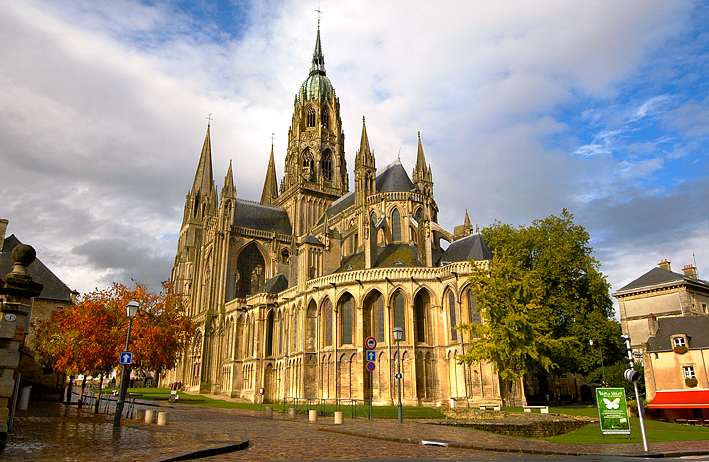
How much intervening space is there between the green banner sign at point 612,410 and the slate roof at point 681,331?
20.9m

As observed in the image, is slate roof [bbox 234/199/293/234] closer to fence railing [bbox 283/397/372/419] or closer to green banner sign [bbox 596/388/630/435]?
fence railing [bbox 283/397/372/419]

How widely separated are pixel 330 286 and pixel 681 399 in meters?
24.7

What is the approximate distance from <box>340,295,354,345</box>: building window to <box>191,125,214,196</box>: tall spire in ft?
176

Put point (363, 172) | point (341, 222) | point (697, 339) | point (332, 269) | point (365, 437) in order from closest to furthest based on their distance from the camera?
point (365, 437)
point (697, 339)
point (332, 269)
point (363, 172)
point (341, 222)

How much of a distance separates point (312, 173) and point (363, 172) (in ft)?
68.1

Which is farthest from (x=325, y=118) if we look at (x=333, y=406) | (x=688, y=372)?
(x=688, y=372)

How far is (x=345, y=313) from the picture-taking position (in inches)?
1615

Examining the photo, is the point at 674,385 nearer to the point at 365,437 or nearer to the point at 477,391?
the point at 477,391

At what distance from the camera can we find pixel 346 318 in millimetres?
40906

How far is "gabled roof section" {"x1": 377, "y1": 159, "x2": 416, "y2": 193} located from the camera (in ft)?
171

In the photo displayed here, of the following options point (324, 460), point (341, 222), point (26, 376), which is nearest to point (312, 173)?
point (341, 222)

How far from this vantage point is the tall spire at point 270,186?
292 ft

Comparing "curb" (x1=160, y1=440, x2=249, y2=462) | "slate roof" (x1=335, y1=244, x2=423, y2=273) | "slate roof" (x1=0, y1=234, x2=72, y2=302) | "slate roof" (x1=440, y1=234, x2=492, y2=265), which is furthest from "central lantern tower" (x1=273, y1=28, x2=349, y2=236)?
"curb" (x1=160, y1=440, x2=249, y2=462)

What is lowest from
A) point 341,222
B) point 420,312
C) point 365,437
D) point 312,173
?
point 365,437
